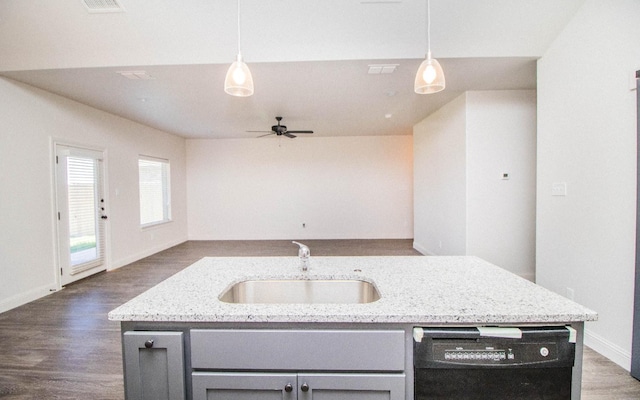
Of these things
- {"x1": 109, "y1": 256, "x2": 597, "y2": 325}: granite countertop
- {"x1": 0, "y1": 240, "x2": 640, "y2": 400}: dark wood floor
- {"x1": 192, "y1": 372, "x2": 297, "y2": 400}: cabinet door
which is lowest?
{"x1": 0, "y1": 240, "x2": 640, "y2": 400}: dark wood floor

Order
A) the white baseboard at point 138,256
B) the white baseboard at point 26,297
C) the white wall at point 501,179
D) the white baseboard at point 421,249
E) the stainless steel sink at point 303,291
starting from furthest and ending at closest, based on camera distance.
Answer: the white baseboard at point 421,249
the white baseboard at point 138,256
the white wall at point 501,179
the white baseboard at point 26,297
the stainless steel sink at point 303,291

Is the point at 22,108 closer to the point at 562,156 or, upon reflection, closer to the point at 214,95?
the point at 214,95

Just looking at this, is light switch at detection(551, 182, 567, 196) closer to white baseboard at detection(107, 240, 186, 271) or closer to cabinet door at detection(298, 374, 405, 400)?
cabinet door at detection(298, 374, 405, 400)

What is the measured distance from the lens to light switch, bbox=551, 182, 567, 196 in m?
2.59

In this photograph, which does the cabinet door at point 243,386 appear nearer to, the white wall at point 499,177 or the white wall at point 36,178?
the white wall at point 499,177

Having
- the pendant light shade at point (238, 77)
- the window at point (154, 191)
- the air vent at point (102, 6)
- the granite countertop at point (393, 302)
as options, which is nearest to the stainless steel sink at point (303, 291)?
the granite countertop at point (393, 302)

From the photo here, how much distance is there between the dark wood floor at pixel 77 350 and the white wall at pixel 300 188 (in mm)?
3036

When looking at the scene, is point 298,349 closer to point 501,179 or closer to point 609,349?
point 609,349

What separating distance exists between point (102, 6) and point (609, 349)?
16.6 feet

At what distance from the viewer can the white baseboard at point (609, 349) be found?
204cm

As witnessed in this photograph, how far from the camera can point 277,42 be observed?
2.73m

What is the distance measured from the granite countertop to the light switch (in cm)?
169

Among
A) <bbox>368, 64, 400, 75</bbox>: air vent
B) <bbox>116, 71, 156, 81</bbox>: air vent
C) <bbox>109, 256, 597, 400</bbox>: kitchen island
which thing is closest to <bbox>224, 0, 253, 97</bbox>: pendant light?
<bbox>109, 256, 597, 400</bbox>: kitchen island

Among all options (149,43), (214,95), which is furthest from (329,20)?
(214,95)
